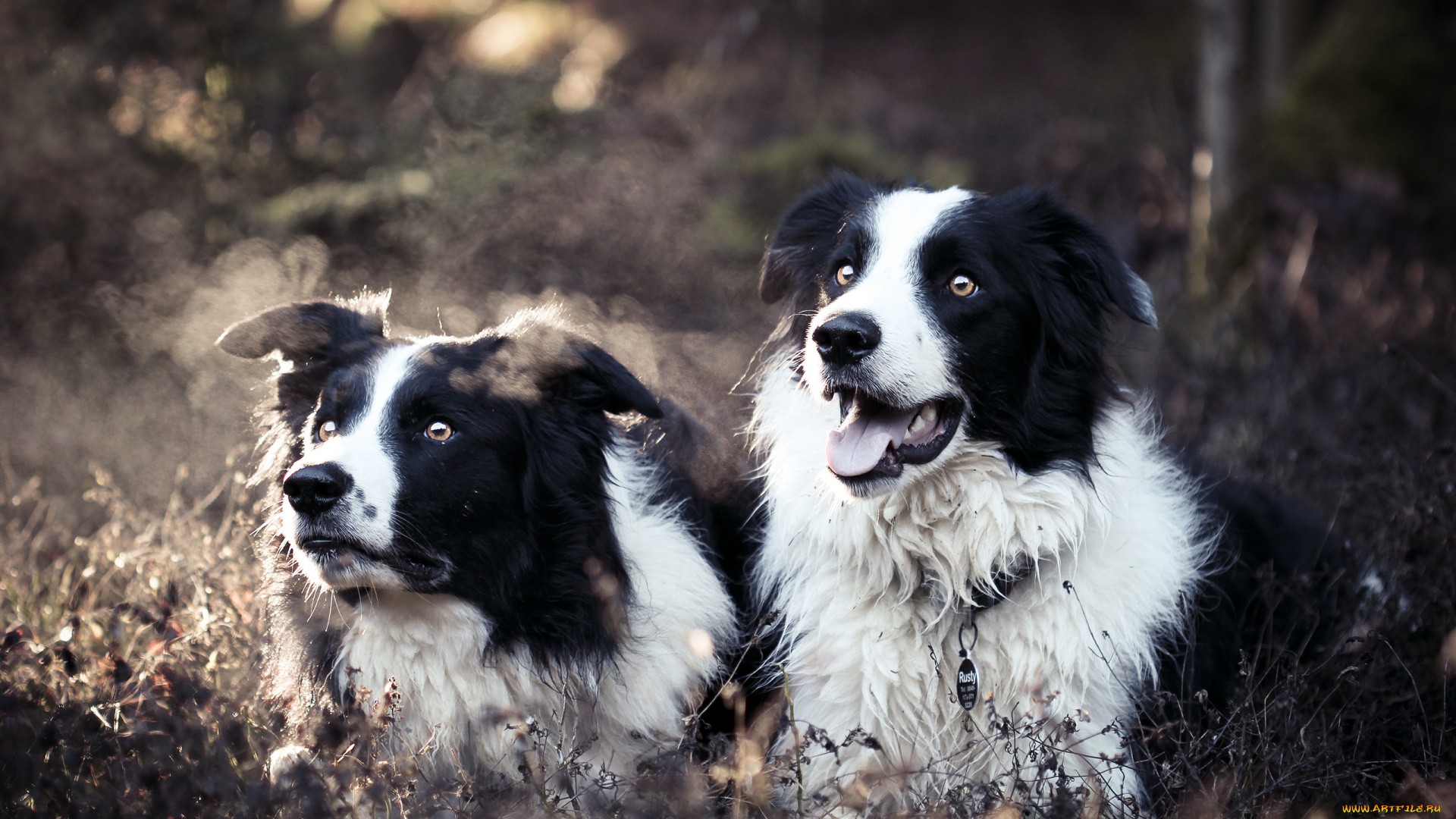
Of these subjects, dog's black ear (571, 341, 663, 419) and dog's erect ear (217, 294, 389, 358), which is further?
dog's erect ear (217, 294, 389, 358)

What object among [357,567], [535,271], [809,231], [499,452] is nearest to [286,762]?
[357,567]

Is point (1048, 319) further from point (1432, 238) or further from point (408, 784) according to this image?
point (1432, 238)

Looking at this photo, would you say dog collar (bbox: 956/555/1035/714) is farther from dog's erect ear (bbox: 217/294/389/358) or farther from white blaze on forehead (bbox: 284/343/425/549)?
dog's erect ear (bbox: 217/294/389/358)

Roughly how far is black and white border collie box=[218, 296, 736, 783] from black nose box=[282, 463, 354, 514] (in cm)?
11

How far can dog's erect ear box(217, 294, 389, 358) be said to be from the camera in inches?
127

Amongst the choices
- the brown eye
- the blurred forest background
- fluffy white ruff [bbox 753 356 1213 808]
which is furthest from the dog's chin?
the brown eye

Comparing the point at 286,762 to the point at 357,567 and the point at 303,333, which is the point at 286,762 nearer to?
the point at 357,567

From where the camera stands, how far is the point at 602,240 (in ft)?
26.3

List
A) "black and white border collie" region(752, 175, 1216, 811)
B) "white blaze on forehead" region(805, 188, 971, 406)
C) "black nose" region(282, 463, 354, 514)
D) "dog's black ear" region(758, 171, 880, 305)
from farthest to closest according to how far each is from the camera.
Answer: "dog's black ear" region(758, 171, 880, 305) < "black and white border collie" region(752, 175, 1216, 811) < "white blaze on forehead" region(805, 188, 971, 406) < "black nose" region(282, 463, 354, 514)

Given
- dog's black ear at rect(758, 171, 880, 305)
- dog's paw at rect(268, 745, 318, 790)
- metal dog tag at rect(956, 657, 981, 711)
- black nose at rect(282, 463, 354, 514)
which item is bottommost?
metal dog tag at rect(956, 657, 981, 711)

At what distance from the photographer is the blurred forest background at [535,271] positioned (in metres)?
3.36

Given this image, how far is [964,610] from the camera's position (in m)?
3.23

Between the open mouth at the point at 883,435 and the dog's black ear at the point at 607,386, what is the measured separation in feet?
1.83

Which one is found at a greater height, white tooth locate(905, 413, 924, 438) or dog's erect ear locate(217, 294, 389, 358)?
dog's erect ear locate(217, 294, 389, 358)
